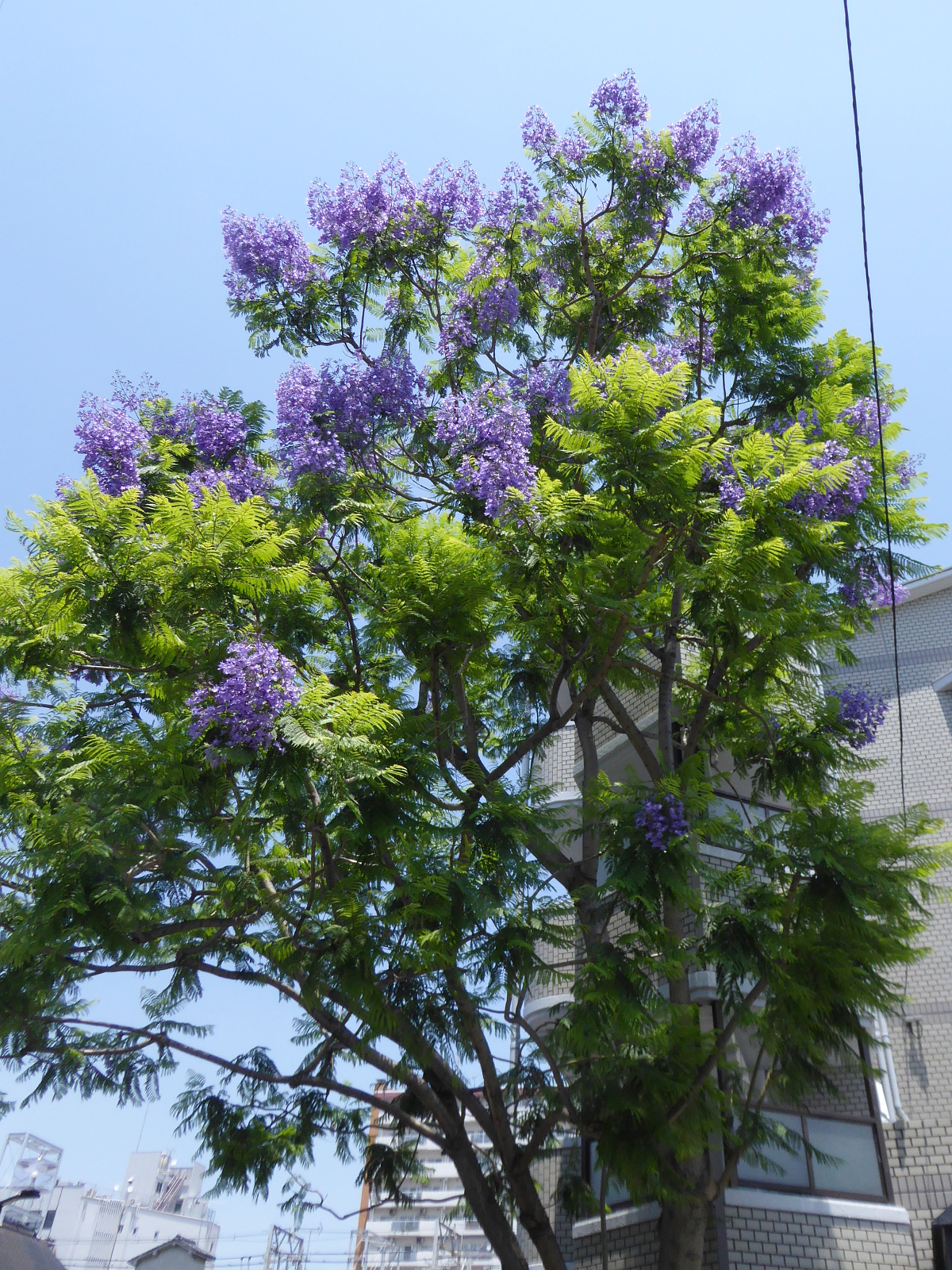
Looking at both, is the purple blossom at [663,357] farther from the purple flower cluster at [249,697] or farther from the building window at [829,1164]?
the building window at [829,1164]

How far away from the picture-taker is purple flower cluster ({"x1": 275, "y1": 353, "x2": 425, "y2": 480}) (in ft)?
30.4

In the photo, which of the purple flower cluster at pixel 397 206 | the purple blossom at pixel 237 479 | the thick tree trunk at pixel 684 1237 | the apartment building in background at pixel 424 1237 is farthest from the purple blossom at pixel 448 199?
the apartment building in background at pixel 424 1237

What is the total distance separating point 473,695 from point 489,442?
299 cm

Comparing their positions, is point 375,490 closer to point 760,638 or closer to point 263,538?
point 263,538

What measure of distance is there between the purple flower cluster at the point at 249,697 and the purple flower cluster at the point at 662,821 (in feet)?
8.67

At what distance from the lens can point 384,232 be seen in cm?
1060

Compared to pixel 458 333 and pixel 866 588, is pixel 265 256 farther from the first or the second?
pixel 866 588

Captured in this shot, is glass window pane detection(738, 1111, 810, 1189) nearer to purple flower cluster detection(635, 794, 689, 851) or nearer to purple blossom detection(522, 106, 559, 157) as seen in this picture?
purple flower cluster detection(635, 794, 689, 851)

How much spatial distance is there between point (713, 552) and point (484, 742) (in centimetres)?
379

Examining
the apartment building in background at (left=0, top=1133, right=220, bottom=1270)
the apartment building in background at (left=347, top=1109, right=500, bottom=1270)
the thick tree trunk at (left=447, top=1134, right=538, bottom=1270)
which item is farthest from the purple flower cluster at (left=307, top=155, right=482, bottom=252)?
the apartment building in background at (left=347, top=1109, right=500, bottom=1270)

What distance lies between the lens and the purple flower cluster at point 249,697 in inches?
262

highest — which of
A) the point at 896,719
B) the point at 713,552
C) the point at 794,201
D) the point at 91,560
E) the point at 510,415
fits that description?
the point at 794,201

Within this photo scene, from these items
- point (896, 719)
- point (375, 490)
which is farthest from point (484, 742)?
point (896, 719)

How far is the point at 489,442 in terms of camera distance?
8703 mm
